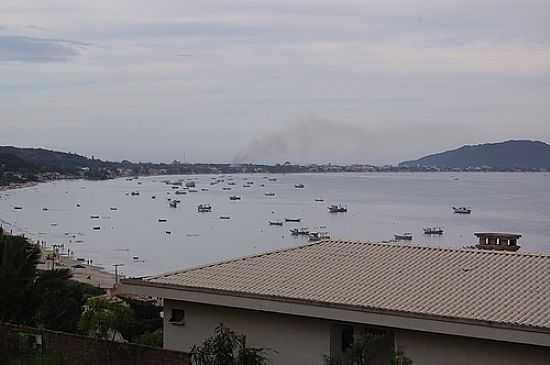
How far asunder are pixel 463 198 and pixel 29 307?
408ft

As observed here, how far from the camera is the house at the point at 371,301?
258 inches

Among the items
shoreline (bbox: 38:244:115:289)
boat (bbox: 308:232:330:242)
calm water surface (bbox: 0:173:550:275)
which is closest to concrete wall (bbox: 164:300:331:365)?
shoreline (bbox: 38:244:115:289)

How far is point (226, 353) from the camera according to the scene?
727 cm

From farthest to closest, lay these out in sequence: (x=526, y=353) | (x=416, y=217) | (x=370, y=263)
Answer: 1. (x=416, y=217)
2. (x=370, y=263)
3. (x=526, y=353)

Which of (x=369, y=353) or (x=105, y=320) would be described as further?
(x=105, y=320)

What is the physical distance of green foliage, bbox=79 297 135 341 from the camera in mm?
12492

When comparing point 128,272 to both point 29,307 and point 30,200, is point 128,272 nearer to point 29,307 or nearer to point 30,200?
point 29,307

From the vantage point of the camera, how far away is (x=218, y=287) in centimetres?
805

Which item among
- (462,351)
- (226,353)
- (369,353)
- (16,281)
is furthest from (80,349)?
(16,281)

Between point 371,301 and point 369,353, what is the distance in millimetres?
424

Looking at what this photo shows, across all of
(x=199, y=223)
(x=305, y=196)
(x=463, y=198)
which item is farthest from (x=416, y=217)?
(x=305, y=196)

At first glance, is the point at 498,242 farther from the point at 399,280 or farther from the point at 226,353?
the point at 226,353

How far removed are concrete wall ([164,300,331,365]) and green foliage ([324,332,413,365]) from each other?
0.99 feet

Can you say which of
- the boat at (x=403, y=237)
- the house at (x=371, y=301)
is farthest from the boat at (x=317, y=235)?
the house at (x=371, y=301)
